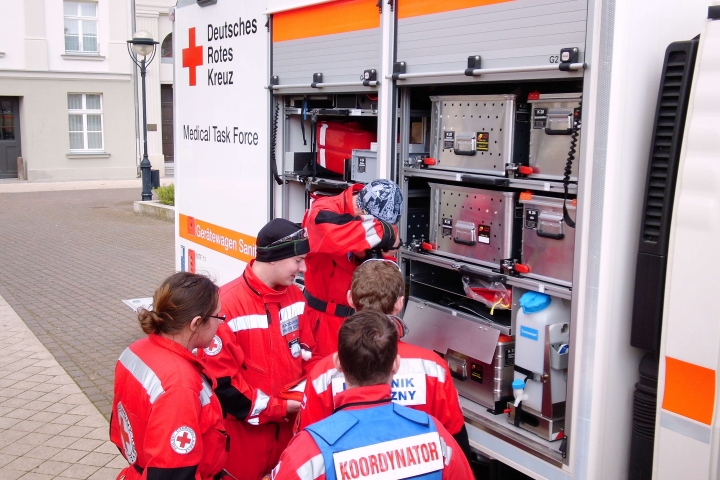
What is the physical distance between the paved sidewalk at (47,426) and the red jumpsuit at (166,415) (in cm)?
242

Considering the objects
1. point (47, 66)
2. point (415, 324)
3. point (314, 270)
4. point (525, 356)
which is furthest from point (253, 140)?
point (47, 66)

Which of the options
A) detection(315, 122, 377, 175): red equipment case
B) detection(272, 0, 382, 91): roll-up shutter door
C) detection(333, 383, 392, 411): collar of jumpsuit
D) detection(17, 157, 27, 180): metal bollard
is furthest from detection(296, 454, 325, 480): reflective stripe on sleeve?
detection(17, 157, 27, 180): metal bollard

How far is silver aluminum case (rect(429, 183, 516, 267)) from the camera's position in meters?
3.59

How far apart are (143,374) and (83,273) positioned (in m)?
9.02

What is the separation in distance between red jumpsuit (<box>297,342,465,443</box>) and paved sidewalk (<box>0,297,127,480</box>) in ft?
8.57

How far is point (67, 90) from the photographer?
82.5 ft

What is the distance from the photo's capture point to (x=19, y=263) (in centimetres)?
1157

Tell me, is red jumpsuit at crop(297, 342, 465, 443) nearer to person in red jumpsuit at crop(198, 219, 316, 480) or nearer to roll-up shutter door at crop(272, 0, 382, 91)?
person in red jumpsuit at crop(198, 219, 316, 480)

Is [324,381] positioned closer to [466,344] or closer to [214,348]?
[214,348]

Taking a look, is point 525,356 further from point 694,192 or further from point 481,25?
point 481,25

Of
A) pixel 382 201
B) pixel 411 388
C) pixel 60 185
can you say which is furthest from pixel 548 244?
pixel 60 185

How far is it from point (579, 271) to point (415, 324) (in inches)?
52.4

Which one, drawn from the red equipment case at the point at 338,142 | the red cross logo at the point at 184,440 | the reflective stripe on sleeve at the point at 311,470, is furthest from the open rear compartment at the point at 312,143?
the reflective stripe on sleeve at the point at 311,470

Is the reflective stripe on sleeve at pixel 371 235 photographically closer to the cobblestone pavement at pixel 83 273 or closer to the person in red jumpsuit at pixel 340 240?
the person in red jumpsuit at pixel 340 240
